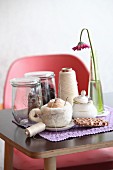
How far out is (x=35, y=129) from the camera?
156 cm

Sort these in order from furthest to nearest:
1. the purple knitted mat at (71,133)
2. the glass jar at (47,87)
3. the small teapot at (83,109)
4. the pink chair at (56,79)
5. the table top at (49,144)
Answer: the pink chair at (56,79) → the glass jar at (47,87) → the small teapot at (83,109) → the purple knitted mat at (71,133) → the table top at (49,144)

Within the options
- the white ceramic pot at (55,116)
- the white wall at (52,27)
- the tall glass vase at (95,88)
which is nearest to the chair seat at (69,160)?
the tall glass vase at (95,88)

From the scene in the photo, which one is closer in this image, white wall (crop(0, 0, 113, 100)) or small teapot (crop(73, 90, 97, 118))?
small teapot (crop(73, 90, 97, 118))

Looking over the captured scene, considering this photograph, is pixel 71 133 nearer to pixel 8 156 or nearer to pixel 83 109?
pixel 83 109

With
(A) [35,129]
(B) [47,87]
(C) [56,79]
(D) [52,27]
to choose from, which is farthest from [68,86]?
(D) [52,27]

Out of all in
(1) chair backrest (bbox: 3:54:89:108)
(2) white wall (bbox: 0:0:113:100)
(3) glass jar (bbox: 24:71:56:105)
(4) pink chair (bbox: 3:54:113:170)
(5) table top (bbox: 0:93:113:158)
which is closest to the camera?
(5) table top (bbox: 0:93:113:158)

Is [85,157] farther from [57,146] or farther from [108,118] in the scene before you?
[57,146]

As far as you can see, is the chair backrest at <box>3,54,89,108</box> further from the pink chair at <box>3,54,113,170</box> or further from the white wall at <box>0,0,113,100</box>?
the white wall at <box>0,0,113,100</box>

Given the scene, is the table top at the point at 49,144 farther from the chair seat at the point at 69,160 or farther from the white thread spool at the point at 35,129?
the chair seat at the point at 69,160

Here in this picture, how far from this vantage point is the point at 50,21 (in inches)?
125

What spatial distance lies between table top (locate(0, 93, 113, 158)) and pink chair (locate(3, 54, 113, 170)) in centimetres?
32

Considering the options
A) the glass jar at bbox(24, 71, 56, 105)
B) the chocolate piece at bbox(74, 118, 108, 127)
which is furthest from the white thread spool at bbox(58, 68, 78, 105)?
the chocolate piece at bbox(74, 118, 108, 127)

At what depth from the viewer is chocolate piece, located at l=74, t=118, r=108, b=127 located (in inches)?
64.4

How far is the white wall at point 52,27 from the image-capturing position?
9.99 feet
